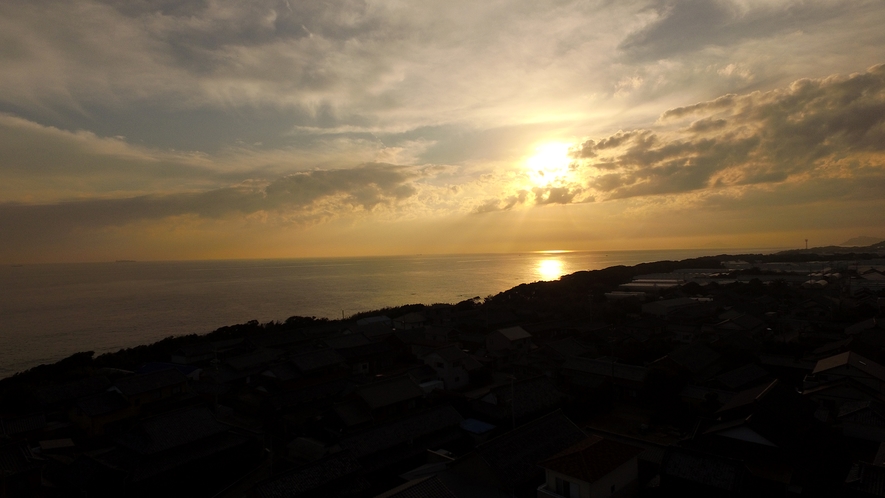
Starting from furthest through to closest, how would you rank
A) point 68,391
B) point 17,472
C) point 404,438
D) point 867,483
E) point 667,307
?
point 667,307, point 68,391, point 404,438, point 17,472, point 867,483

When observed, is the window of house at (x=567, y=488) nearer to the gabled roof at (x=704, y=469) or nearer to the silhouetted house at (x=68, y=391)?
the gabled roof at (x=704, y=469)

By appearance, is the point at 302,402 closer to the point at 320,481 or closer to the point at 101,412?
the point at 101,412

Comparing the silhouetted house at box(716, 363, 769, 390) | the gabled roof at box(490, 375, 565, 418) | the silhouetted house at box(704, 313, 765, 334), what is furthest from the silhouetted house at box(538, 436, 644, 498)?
the silhouetted house at box(704, 313, 765, 334)

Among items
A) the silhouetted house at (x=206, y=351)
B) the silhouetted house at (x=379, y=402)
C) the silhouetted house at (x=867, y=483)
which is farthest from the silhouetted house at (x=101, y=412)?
the silhouetted house at (x=867, y=483)

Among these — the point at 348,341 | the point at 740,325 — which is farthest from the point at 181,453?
the point at 740,325

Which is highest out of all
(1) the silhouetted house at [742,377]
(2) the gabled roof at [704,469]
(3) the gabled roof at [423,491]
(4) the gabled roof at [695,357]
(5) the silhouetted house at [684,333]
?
(3) the gabled roof at [423,491]
